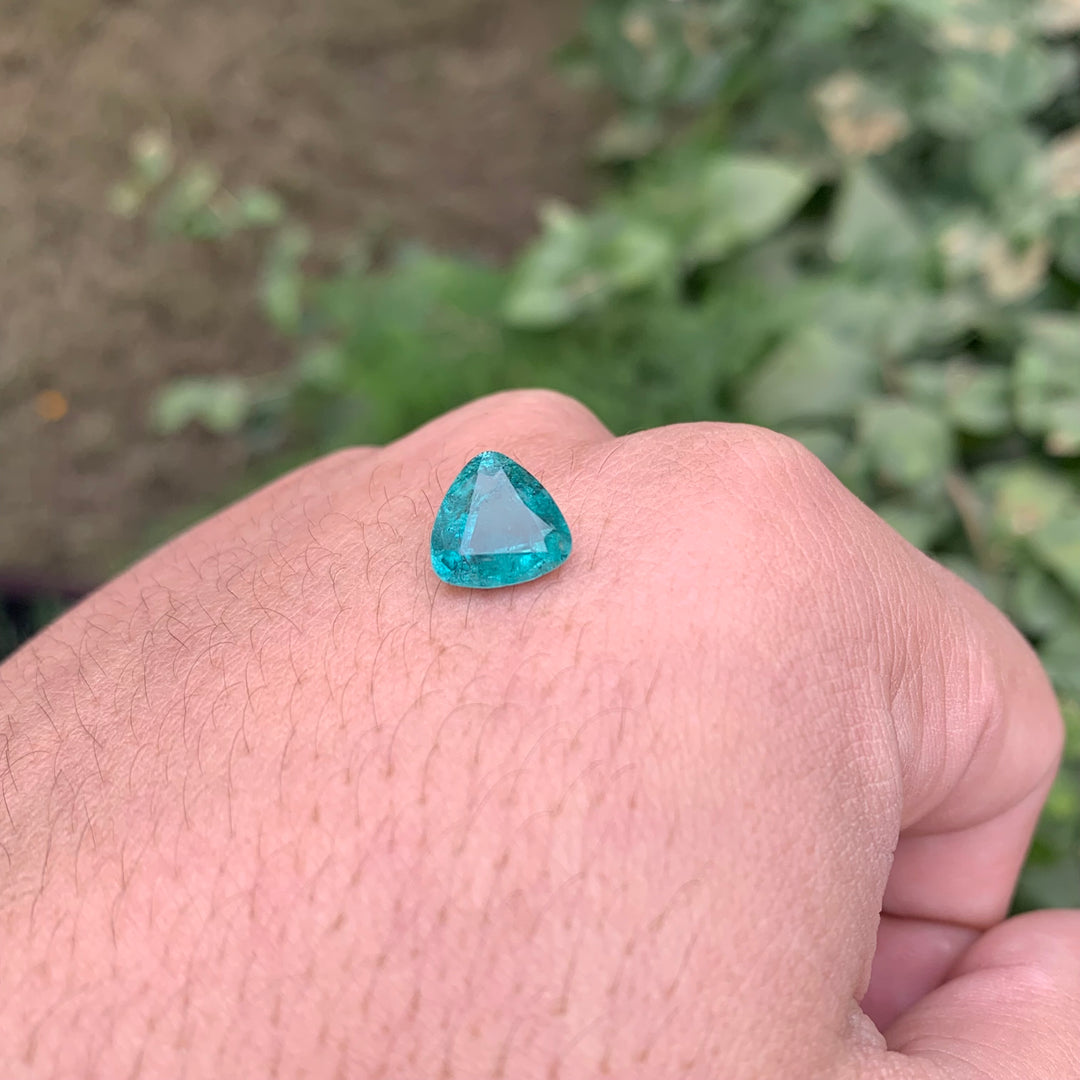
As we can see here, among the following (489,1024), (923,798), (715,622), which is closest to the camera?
(489,1024)

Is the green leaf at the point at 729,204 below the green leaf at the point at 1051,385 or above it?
above

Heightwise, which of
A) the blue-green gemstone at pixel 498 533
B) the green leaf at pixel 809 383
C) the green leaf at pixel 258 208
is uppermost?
the green leaf at pixel 258 208

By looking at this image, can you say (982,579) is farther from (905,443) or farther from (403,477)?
(403,477)

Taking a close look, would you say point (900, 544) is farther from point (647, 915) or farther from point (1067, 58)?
point (1067, 58)

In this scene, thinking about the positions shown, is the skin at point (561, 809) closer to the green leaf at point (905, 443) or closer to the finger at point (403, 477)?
the finger at point (403, 477)

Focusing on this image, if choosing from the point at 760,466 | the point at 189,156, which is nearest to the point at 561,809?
the point at 760,466

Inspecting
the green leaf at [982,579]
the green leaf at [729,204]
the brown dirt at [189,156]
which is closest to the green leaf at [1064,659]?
the green leaf at [982,579]

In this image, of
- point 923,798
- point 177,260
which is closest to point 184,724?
point 923,798
